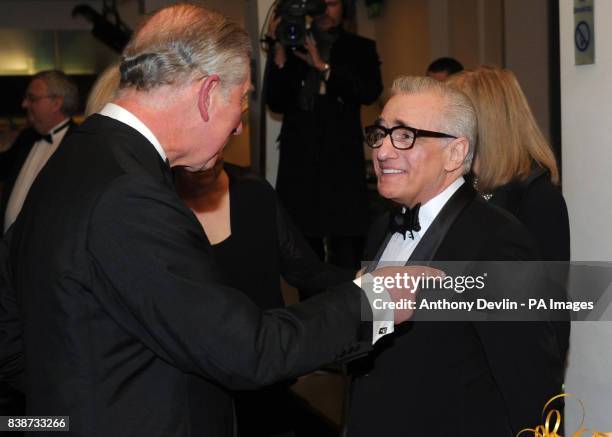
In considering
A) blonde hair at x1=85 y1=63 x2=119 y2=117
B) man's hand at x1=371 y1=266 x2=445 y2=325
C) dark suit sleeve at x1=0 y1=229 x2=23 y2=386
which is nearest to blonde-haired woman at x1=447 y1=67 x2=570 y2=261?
blonde hair at x1=85 y1=63 x2=119 y2=117

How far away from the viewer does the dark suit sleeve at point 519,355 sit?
201cm

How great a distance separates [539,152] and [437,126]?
89 cm

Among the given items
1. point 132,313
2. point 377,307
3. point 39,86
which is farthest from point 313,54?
point 132,313

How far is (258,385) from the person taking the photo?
1.49m

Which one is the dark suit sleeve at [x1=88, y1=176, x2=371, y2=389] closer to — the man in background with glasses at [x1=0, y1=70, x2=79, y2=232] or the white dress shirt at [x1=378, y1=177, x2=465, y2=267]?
the white dress shirt at [x1=378, y1=177, x2=465, y2=267]

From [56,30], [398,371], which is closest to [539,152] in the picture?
[398,371]

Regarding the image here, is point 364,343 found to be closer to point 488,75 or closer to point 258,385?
point 258,385

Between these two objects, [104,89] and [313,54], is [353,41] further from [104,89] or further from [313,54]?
[104,89]

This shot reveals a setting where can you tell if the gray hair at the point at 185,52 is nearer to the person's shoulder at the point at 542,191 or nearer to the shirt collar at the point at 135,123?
the shirt collar at the point at 135,123

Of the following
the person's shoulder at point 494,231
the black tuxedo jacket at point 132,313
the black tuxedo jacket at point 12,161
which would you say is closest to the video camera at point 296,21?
the black tuxedo jacket at point 12,161

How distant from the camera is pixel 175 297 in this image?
56.6 inches

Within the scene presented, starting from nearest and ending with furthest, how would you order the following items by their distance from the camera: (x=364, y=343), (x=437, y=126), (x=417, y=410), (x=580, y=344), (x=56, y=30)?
(x=364, y=343) < (x=417, y=410) < (x=437, y=126) < (x=580, y=344) < (x=56, y=30)

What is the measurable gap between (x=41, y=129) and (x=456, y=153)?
4061 millimetres

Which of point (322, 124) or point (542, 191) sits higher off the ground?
point (322, 124)
